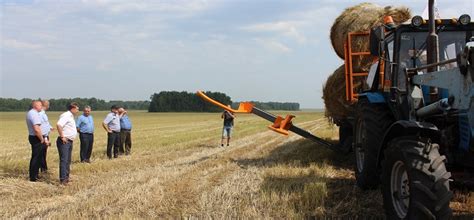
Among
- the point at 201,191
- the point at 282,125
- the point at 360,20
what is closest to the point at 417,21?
the point at 360,20

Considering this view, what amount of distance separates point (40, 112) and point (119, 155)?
4.33m

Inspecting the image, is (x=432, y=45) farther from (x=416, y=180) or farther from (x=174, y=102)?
(x=174, y=102)

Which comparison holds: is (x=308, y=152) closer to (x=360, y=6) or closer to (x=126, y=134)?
(x=360, y=6)

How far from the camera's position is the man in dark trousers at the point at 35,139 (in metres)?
8.33

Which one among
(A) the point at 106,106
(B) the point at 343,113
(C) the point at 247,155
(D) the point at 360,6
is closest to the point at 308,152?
(C) the point at 247,155

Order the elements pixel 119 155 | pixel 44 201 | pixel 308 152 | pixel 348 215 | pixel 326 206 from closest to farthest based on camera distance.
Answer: pixel 348 215 < pixel 326 206 < pixel 44 201 < pixel 308 152 < pixel 119 155

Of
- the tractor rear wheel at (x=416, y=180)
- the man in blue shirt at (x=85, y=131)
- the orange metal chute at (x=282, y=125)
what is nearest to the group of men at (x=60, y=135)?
the man in blue shirt at (x=85, y=131)

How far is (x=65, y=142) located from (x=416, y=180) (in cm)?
614

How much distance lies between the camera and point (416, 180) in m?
3.92

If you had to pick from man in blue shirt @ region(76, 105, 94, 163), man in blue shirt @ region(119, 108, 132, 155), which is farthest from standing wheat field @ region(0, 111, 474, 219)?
man in blue shirt @ region(119, 108, 132, 155)

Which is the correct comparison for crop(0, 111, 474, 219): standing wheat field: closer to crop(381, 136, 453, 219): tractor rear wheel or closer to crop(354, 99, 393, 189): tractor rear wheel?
crop(354, 99, 393, 189): tractor rear wheel

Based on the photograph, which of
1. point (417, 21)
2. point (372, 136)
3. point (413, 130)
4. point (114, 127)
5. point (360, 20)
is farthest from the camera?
point (114, 127)

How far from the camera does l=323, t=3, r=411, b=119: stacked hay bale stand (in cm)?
830

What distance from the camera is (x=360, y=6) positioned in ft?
29.0
